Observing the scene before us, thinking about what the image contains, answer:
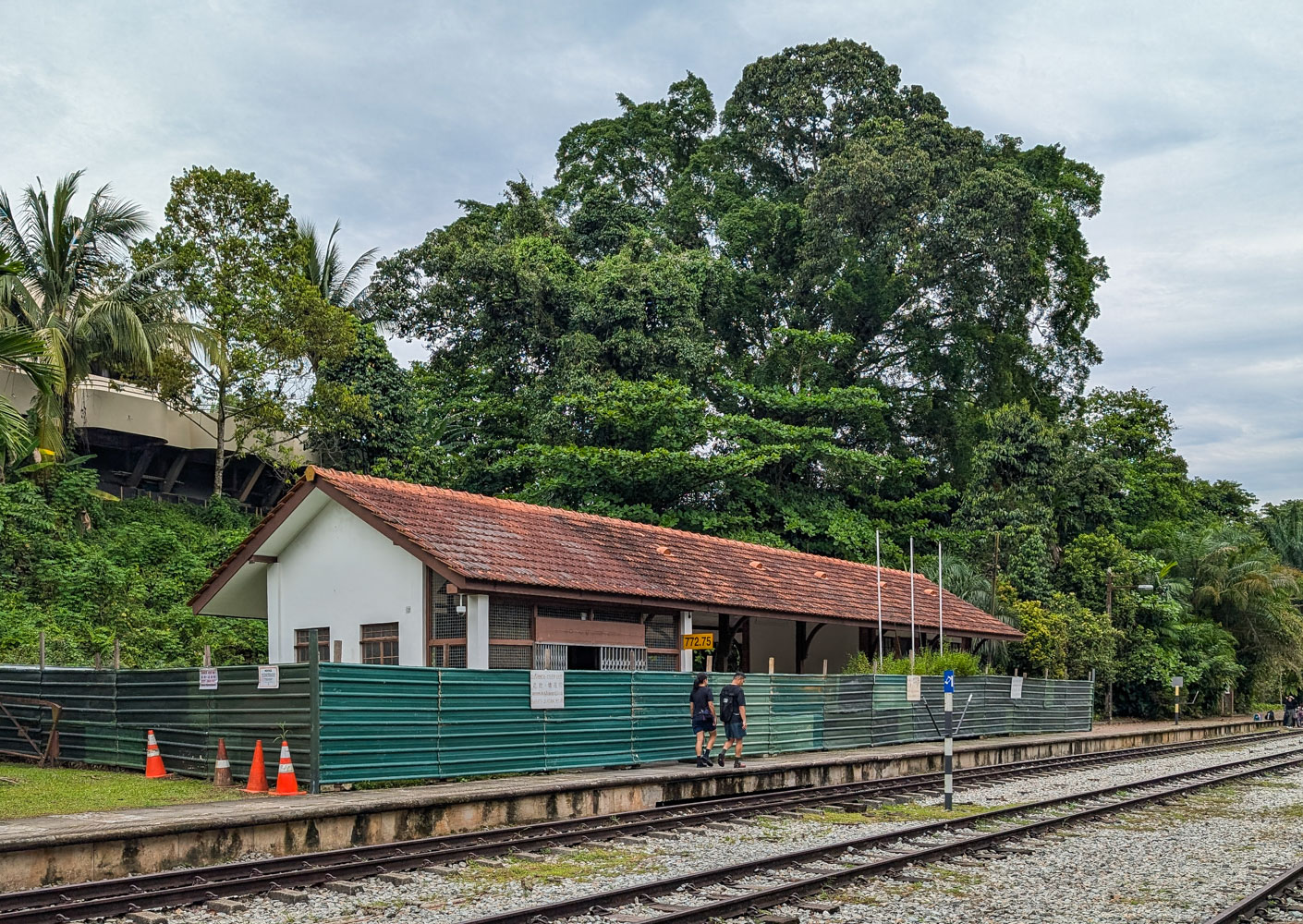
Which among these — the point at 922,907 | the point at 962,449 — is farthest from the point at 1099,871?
the point at 962,449

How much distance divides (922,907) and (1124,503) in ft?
172

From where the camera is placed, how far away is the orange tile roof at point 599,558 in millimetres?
18844

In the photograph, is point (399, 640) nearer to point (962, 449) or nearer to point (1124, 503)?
point (962, 449)

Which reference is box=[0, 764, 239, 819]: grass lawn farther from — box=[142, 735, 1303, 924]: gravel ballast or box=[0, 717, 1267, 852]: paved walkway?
box=[142, 735, 1303, 924]: gravel ballast

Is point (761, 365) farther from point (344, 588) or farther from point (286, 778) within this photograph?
point (286, 778)

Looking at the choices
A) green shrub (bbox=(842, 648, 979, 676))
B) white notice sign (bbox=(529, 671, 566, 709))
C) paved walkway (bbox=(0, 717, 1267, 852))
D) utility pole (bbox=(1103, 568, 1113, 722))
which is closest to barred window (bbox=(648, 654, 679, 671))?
paved walkway (bbox=(0, 717, 1267, 852))

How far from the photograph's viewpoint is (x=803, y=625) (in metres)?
29.4

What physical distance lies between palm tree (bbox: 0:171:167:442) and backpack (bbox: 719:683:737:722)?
18113 mm

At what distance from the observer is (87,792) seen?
48.3ft

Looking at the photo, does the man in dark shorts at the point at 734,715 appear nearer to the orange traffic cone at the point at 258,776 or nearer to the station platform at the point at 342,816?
the station platform at the point at 342,816

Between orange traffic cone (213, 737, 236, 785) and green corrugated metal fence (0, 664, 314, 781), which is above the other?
green corrugated metal fence (0, 664, 314, 781)

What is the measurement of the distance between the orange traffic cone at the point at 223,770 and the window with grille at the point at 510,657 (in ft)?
13.5

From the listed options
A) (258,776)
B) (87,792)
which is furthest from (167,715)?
(258,776)

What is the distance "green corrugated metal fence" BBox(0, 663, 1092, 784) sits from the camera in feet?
48.0
